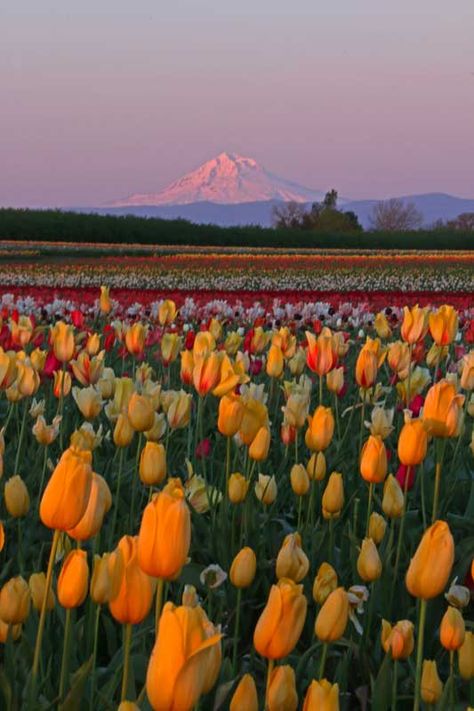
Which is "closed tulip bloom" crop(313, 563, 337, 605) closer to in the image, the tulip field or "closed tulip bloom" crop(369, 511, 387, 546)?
the tulip field

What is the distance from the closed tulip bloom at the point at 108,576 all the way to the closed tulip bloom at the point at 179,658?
0.31 m

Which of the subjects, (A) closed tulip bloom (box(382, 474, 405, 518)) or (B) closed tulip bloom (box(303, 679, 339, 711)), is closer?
(B) closed tulip bloom (box(303, 679, 339, 711))

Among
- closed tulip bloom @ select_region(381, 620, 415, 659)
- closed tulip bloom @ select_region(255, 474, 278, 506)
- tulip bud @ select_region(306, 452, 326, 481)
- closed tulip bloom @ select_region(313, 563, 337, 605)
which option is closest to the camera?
closed tulip bloom @ select_region(381, 620, 415, 659)

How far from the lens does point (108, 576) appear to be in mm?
1480

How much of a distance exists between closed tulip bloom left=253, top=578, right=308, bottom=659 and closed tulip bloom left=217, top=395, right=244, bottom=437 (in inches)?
43.0

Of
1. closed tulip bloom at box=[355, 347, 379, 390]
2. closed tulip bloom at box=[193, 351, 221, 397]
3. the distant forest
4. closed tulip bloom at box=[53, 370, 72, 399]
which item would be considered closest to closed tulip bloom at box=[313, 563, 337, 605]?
closed tulip bloom at box=[193, 351, 221, 397]

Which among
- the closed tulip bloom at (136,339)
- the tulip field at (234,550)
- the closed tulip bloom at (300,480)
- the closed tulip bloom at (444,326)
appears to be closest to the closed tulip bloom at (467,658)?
the tulip field at (234,550)

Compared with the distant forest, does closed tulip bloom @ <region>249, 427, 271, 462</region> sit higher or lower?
lower

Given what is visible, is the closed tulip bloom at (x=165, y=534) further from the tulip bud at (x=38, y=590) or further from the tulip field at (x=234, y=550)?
the tulip bud at (x=38, y=590)

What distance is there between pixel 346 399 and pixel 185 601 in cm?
426

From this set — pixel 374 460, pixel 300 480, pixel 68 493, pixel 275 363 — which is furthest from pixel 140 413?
pixel 275 363

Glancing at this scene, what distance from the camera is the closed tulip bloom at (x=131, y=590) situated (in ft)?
4.46

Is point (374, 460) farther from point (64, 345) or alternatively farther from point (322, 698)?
point (64, 345)

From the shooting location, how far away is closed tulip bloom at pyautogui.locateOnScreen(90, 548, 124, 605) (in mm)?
1391
